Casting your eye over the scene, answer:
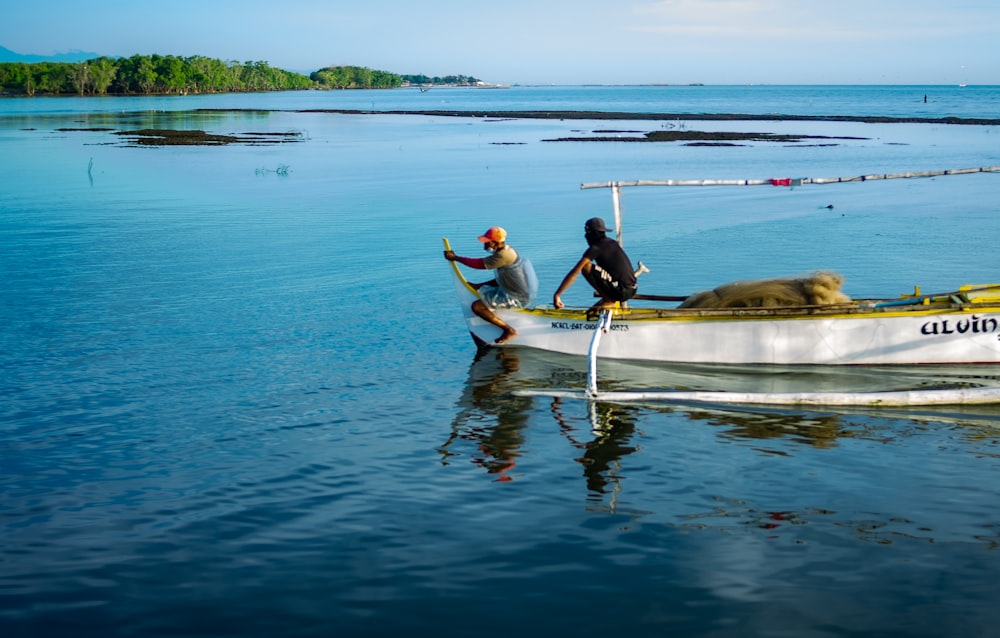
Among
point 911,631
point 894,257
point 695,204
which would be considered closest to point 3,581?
point 911,631

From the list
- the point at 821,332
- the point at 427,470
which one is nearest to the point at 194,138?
the point at 821,332

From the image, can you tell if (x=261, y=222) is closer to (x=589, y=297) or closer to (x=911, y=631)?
(x=589, y=297)

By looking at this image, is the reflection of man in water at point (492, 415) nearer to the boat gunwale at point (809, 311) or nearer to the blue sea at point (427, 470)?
the blue sea at point (427, 470)

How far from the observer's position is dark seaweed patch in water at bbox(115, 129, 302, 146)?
6178 cm

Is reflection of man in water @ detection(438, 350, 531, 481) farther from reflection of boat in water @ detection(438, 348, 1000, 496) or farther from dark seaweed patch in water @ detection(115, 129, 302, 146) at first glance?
dark seaweed patch in water @ detection(115, 129, 302, 146)

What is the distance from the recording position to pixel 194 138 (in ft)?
214

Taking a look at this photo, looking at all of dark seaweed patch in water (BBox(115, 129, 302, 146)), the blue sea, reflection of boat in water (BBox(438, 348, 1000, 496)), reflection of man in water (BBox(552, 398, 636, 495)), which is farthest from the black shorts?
A: dark seaweed patch in water (BBox(115, 129, 302, 146))

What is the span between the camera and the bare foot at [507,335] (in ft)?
47.9

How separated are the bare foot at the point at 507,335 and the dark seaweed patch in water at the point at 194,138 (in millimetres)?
51089

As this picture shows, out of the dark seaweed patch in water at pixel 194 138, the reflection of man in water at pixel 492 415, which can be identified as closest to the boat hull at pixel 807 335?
the reflection of man in water at pixel 492 415

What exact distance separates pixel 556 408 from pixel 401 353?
3697mm

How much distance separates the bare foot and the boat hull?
0.96m

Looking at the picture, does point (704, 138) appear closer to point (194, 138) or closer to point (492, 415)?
point (194, 138)

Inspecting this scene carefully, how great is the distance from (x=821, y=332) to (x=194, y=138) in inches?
2347
